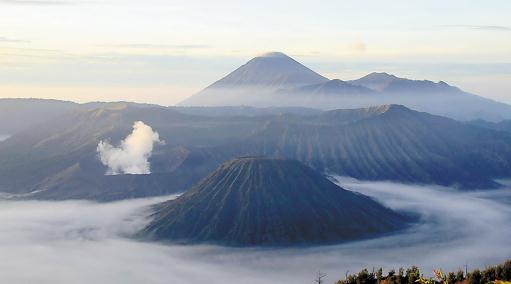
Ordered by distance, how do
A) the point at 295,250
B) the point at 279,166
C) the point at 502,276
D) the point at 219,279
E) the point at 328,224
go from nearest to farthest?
1. the point at 502,276
2. the point at 219,279
3. the point at 295,250
4. the point at 328,224
5. the point at 279,166

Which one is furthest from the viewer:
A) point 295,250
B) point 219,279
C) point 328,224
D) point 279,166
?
point 279,166

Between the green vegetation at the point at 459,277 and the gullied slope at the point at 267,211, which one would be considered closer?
the green vegetation at the point at 459,277

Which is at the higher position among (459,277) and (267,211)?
(459,277)

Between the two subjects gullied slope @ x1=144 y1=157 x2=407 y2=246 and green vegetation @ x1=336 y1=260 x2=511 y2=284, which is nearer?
green vegetation @ x1=336 y1=260 x2=511 y2=284

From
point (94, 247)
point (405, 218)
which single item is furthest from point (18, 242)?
point (405, 218)

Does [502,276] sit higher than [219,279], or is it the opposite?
[502,276]

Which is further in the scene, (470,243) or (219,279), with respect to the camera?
(470,243)

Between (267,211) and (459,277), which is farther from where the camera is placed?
(267,211)

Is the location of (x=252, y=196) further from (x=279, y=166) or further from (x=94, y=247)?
(x=94, y=247)
